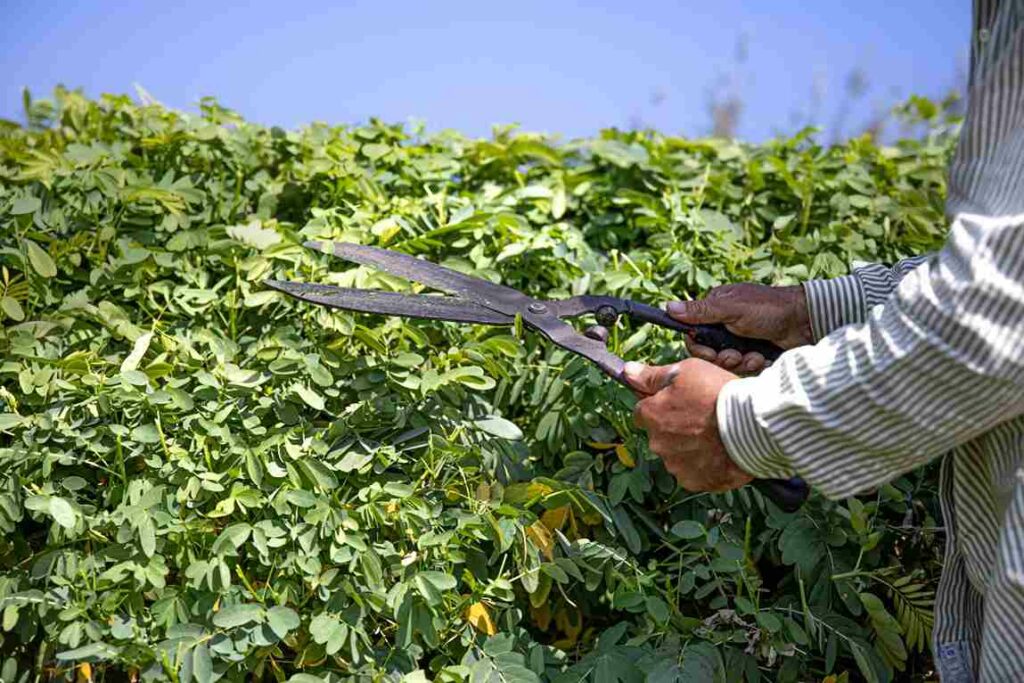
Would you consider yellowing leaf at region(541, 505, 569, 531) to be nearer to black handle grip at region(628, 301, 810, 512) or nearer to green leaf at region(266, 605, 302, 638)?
black handle grip at region(628, 301, 810, 512)

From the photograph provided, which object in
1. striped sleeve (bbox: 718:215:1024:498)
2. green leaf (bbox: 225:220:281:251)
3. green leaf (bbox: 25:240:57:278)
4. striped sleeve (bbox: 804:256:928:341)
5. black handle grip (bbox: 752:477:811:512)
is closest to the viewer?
striped sleeve (bbox: 718:215:1024:498)

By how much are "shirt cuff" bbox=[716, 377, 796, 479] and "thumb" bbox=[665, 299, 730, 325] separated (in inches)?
18.0

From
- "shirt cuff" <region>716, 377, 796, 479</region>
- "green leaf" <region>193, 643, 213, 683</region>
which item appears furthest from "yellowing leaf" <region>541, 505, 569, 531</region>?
"green leaf" <region>193, 643, 213, 683</region>

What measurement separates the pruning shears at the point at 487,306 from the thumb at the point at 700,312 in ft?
0.06

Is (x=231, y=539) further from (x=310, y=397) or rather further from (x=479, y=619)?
(x=479, y=619)

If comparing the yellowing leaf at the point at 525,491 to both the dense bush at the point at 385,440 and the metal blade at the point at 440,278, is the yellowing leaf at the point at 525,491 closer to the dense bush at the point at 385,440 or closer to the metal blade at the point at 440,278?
the dense bush at the point at 385,440

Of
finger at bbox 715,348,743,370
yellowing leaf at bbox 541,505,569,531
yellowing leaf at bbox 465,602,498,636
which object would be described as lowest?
yellowing leaf at bbox 465,602,498,636

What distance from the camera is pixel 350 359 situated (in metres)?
2.33

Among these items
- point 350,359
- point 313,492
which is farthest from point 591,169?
point 313,492

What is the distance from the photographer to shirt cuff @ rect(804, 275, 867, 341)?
2006 millimetres

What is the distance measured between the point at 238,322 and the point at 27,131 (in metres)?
1.03

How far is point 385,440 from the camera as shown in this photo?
2197mm

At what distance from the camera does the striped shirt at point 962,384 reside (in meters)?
1.39

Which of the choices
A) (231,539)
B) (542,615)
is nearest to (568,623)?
(542,615)
